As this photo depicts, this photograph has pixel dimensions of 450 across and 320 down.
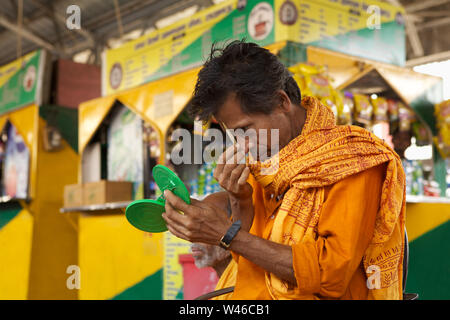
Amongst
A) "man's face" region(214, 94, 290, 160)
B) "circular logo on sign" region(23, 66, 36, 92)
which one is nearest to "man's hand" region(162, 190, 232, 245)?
"man's face" region(214, 94, 290, 160)

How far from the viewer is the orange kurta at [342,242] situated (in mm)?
1231

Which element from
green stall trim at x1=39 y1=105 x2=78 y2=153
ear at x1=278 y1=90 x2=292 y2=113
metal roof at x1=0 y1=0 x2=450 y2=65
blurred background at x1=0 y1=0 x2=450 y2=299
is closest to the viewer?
ear at x1=278 y1=90 x2=292 y2=113

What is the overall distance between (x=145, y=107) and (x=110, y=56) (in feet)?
2.91

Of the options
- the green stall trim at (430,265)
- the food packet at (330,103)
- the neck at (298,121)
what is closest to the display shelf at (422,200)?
the green stall trim at (430,265)

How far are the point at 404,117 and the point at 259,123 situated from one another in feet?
8.85

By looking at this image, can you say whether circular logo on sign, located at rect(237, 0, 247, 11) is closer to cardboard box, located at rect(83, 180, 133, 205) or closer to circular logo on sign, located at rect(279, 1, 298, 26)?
circular logo on sign, located at rect(279, 1, 298, 26)

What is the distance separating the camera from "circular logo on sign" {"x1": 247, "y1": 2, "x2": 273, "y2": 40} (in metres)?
3.34

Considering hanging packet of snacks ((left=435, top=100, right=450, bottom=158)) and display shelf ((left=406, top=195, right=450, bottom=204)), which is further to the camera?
hanging packet of snacks ((left=435, top=100, right=450, bottom=158))

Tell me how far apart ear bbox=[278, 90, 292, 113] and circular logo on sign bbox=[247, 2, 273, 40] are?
1.97 meters

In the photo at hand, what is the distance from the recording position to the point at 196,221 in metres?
1.28

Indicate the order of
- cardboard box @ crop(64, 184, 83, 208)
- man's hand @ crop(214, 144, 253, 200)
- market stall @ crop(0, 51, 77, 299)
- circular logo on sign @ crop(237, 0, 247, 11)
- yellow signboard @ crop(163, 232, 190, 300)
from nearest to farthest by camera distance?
1. man's hand @ crop(214, 144, 253, 200)
2. circular logo on sign @ crop(237, 0, 247, 11)
3. yellow signboard @ crop(163, 232, 190, 300)
4. cardboard box @ crop(64, 184, 83, 208)
5. market stall @ crop(0, 51, 77, 299)

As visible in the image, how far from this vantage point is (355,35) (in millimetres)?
3689
